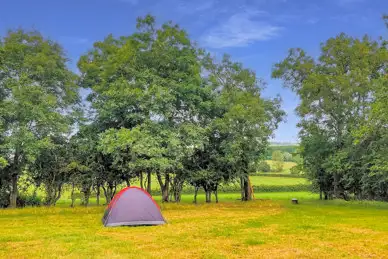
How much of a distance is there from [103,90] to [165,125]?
6.76 metres

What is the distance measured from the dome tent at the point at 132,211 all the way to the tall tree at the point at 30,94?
37.1ft

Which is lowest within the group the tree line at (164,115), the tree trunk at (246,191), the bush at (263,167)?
the tree trunk at (246,191)

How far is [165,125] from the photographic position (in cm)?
3020

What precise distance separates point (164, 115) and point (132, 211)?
1404 cm

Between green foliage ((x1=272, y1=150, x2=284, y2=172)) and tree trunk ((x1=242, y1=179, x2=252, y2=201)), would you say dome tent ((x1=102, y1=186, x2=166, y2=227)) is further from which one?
green foliage ((x1=272, y1=150, x2=284, y2=172))

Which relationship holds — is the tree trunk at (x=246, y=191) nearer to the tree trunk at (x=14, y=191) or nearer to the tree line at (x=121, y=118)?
the tree line at (x=121, y=118)

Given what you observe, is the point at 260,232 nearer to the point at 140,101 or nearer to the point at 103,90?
the point at 140,101

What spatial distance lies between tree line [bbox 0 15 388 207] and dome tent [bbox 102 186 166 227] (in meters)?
8.74

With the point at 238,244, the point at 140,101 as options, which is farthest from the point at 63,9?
the point at 238,244

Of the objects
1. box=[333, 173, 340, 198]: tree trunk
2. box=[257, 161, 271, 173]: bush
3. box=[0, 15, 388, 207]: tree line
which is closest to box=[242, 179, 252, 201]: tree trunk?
box=[0, 15, 388, 207]: tree line

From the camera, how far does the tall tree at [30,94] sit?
26650 millimetres

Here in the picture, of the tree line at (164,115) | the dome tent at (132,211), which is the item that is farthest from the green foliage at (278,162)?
the dome tent at (132,211)

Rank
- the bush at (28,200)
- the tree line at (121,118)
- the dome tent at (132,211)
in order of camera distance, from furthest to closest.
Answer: the bush at (28,200)
the tree line at (121,118)
the dome tent at (132,211)

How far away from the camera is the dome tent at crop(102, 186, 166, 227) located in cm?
1723
